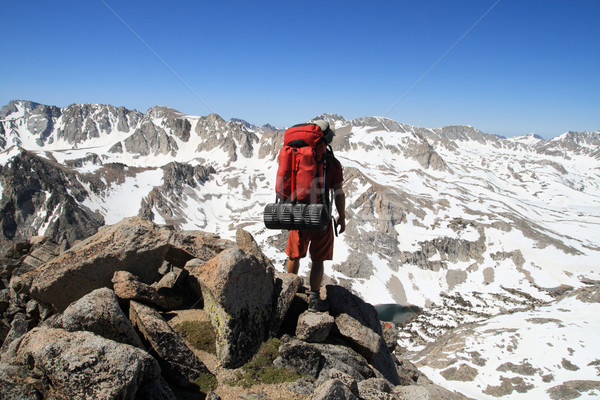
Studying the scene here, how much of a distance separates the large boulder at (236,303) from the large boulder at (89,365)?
2110 millimetres

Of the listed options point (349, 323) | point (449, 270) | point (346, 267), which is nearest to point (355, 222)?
point (346, 267)

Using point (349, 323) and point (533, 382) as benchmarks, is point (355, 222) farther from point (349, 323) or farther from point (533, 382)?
point (349, 323)

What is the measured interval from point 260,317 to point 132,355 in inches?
139

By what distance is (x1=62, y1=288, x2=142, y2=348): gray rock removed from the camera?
6.41 metres

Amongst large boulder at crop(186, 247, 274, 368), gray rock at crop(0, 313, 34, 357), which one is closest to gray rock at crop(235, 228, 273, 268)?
large boulder at crop(186, 247, 274, 368)

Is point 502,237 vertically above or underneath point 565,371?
above

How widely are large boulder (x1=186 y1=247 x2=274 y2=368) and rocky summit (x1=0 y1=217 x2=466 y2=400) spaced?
26mm

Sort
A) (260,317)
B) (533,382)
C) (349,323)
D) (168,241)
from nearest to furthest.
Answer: (260,317), (349,323), (168,241), (533,382)

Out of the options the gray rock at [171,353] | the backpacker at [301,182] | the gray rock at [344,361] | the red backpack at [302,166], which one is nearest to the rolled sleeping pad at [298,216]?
the backpacker at [301,182]

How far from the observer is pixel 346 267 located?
16600 centimetres

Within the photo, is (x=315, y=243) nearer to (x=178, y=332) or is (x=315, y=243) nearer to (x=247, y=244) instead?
(x=247, y=244)

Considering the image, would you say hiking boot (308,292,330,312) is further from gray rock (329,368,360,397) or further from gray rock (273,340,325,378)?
gray rock (329,368,360,397)

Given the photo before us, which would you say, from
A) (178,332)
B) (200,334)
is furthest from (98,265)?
(200,334)

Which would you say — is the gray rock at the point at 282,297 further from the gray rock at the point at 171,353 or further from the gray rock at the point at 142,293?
the gray rock at the point at 142,293
